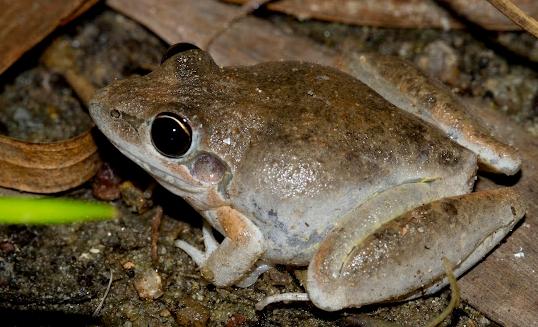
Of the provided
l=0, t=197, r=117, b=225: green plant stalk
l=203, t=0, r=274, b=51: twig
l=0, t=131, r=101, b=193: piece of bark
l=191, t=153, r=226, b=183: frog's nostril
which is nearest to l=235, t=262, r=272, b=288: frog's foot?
l=191, t=153, r=226, b=183: frog's nostril

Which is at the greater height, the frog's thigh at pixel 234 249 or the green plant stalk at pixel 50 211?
the frog's thigh at pixel 234 249

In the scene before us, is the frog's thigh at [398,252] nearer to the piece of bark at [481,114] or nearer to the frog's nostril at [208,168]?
the piece of bark at [481,114]

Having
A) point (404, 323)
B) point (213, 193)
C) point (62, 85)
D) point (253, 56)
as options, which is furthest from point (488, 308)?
point (62, 85)

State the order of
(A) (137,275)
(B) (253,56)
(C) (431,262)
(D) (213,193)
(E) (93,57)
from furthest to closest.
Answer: (E) (93,57)
(B) (253,56)
(A) (137,275)
(D) (213,193)
(C) (431,262)

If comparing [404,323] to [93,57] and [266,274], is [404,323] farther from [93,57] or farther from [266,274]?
[93,57]

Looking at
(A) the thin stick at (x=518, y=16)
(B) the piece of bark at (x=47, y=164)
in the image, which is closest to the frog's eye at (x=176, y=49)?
(B) the piece of bark at (x=47, y=164)
